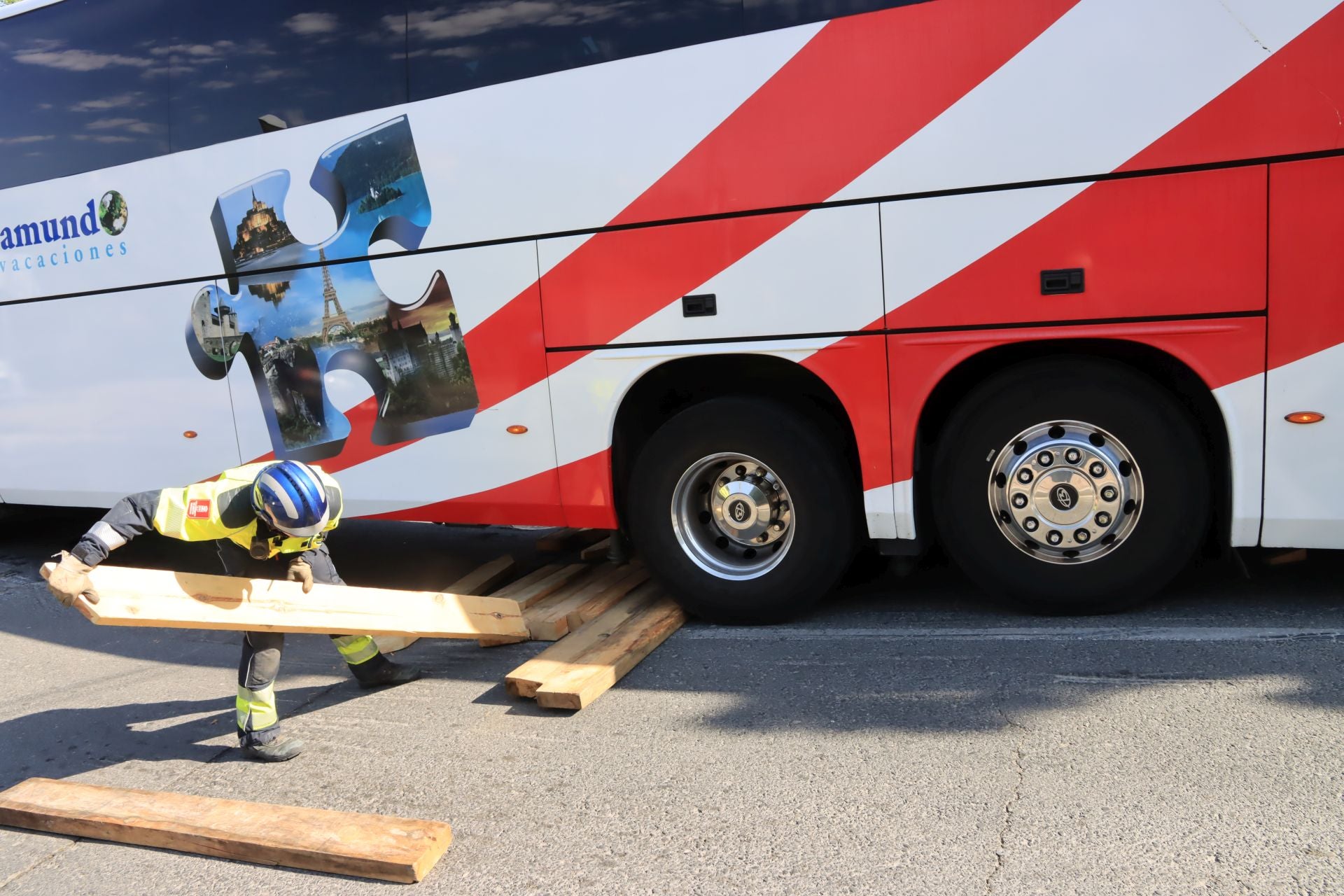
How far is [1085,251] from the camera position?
414 cm

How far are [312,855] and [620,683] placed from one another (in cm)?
161

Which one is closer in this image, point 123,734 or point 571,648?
point 123,734

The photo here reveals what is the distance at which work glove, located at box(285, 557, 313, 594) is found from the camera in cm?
398

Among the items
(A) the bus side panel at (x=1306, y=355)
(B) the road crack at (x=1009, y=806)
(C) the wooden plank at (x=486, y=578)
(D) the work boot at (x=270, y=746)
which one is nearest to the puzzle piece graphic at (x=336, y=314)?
(C) the wooden plank at (x=486, y=578)

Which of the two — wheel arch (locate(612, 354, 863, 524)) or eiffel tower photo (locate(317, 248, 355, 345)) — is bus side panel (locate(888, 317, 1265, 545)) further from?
eiffel tower photo (locate(317, 248, 355, 345))

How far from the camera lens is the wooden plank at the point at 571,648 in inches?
167

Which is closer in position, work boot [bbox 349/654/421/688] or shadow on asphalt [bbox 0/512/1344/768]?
shadow on asphalt [bbox 0/512/1344/768]

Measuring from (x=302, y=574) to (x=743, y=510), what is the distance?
6.59ft

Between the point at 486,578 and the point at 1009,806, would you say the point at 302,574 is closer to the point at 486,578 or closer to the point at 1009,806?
the point at 486,578

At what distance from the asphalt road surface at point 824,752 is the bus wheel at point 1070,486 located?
251mm

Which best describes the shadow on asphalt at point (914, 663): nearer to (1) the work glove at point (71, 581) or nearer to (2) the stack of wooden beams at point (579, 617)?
(2) the stack of wooden beams at point (579, 617)

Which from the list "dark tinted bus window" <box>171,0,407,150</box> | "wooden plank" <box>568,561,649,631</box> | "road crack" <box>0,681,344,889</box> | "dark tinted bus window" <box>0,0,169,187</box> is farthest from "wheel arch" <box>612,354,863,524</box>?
"dark tinted bus window" <box>0,0,169,187</box>

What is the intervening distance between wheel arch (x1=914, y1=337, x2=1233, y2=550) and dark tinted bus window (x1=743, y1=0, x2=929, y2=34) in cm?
152

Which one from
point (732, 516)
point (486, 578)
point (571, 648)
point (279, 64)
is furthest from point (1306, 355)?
point (279, 64)
